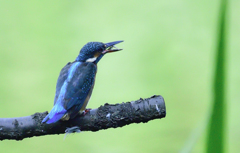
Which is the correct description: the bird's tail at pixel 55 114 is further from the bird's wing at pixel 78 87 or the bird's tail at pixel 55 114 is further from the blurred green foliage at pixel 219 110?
the blurred green foliage at pixel 219 110

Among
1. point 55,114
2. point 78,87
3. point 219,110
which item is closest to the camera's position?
point 219,110

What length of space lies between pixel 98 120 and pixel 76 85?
211 mm

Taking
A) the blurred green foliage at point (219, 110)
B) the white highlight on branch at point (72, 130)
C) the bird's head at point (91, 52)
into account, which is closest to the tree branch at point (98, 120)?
the white highlight on branch at point (72, 130)

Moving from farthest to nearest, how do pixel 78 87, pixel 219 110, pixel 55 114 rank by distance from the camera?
pixel 78 87 → pixel 55 114 → pixel 219 110

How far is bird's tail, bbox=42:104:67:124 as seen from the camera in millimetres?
1024

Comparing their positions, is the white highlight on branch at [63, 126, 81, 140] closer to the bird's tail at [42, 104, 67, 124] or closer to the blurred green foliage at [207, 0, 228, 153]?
the bird's tail at [42, 104, 67, 124]

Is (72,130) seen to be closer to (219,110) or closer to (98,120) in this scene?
(98,120)

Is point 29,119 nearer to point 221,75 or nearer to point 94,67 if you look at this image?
point 94,67

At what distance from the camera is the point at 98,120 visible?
3.52ft

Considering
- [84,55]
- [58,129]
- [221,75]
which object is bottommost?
[58,129]

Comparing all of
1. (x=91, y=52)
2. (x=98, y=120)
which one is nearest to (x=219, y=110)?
(x=98, y=120)

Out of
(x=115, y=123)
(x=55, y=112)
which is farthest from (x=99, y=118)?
(x=55, y=112)

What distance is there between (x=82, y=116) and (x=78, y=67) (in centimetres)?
27

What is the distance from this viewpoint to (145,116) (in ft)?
3.34
